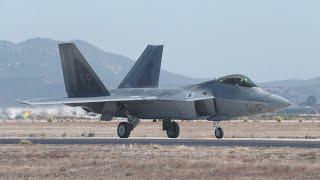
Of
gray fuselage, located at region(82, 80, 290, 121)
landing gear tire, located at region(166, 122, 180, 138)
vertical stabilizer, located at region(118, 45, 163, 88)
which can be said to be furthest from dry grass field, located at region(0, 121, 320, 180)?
vertical stabilizer, located at region(118, 45, 163, 88)

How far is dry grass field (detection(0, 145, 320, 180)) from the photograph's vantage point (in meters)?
24.0

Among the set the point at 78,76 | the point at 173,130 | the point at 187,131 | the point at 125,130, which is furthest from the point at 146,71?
the point at 187,131

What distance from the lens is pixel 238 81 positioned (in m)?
43.4

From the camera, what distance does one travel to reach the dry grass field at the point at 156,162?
24.0m

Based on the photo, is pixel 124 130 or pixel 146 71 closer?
pixel 124 130

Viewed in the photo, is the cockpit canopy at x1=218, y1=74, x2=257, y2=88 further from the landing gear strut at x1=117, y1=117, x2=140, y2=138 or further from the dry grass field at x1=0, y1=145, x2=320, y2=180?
the dry grass field at x1=0, y1=145, x2=320, y2=180

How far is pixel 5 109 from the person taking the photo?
278ft

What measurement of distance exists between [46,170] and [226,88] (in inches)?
759

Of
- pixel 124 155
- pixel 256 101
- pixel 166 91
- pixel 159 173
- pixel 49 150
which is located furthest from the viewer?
pixel 166 91

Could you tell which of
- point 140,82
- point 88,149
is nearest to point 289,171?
point 88,149

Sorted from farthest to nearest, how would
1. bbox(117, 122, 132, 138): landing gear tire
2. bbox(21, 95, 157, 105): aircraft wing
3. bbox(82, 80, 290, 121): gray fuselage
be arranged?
bbox(117, 122, 132, 138): landing gear tire, bbox(21, 95, 157, 105): aircraft wing, bbox(82, 80, 290, 121): gray fuselage

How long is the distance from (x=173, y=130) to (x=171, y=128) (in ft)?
0.56

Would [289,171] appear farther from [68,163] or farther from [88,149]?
[88,149]

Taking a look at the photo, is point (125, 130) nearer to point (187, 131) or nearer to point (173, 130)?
point (173, 130)
